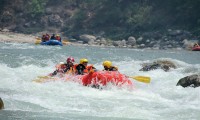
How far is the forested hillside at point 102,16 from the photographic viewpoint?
1811 inches

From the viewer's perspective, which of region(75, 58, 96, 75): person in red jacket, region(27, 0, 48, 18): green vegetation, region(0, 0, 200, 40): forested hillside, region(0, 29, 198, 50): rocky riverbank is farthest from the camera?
region(27, 0, 48, 18): green vegetation

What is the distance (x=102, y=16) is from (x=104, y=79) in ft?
126

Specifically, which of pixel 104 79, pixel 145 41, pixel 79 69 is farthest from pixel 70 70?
pixel 145 41

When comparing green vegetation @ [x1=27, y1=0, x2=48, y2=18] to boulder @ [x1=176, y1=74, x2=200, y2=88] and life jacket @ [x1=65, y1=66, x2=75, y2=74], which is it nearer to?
life jacket @ [x1=65, y1=66, x2=75, y2=74]

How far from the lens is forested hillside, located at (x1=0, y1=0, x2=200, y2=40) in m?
46.0

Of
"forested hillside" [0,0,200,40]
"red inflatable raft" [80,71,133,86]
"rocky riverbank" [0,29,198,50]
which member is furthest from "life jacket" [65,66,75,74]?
"forested hillside" [0,0,200,40]

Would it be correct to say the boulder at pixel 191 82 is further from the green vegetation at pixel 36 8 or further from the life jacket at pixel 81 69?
the green vegetation at pixel 36 8

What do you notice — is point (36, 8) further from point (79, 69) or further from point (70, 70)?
point (79, 69)

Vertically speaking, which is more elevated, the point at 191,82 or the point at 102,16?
the point at 102,16

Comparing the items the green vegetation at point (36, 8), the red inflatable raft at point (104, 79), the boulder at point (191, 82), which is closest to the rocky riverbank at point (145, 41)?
the green vegetation at point (36, 8)

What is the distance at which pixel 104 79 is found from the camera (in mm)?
13789

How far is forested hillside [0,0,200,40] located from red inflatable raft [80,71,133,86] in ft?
99.0

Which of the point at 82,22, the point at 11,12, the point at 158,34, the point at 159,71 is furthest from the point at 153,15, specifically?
the point at 159,71

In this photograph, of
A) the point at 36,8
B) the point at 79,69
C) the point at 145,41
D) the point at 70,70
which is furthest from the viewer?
the point at 36,8
